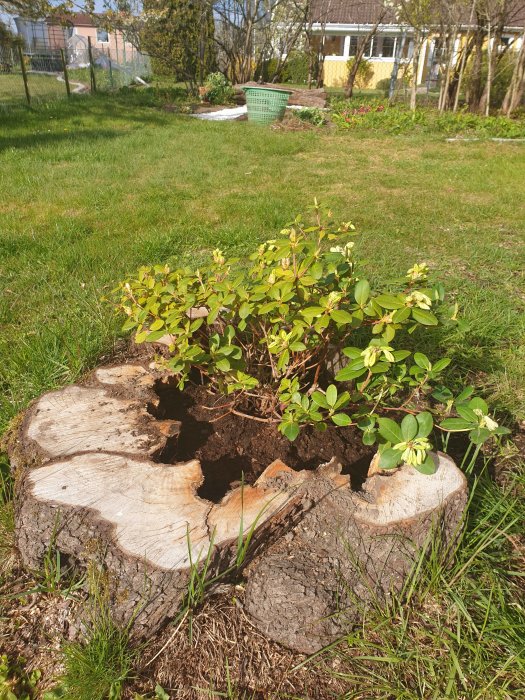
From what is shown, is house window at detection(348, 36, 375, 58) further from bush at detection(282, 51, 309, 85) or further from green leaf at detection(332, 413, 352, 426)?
green leaf at detection(332, 413, 352, 426)

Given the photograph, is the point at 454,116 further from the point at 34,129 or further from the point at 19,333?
the point at 19,333

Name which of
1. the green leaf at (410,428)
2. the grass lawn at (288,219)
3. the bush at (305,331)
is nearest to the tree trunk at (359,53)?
the grass lawn at (288,219)

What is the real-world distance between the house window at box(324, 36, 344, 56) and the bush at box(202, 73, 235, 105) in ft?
47.9

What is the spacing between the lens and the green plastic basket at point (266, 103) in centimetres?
1055

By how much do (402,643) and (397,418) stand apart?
875 millimetres

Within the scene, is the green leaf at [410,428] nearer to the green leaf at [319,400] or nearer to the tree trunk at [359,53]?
the green leaf at [319,400]

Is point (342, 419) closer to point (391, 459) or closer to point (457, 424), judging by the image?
point (391, 459)

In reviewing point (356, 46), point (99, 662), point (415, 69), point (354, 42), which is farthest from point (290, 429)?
point (354, 42)

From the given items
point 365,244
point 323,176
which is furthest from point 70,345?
point 323,176

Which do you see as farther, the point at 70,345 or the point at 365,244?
the point at 365,244

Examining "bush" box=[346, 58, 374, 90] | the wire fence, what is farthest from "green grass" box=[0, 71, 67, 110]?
"bush" box=[346, 58, 374, 90]

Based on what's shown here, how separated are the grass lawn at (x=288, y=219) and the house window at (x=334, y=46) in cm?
2014

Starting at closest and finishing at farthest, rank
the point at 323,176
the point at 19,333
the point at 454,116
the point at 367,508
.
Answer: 1. the point at 367,508
2. the point at 19,333
3. the point at 323,176
4. the point at 454,116

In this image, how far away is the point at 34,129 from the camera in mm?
8625
